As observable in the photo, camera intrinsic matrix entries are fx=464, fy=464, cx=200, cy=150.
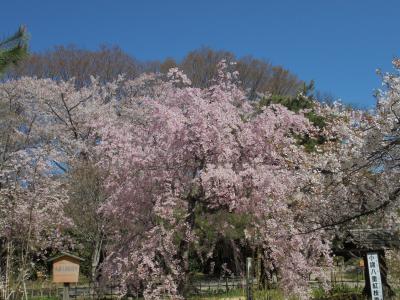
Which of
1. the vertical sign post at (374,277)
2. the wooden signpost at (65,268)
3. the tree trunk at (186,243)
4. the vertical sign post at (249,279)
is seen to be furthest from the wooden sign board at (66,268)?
the vertical sign post at (374,277)

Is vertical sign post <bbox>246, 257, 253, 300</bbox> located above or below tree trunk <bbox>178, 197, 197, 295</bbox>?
below

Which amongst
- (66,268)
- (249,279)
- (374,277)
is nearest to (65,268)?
(66,268)

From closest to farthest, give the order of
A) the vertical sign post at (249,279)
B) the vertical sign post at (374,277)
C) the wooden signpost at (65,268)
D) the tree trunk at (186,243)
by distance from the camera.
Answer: the vertical sign post at (374,277)
the vertical sign post at (249,279)
the tree trunk at (186,243)
the wooden signpost at (65,268)

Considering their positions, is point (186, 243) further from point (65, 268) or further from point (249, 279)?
point (65, 268)

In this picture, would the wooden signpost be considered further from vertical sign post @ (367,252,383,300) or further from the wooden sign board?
vertical sign post @ (367,252,383,300)

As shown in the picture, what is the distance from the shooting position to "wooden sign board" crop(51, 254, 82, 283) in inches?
448

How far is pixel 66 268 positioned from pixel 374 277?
743 cm

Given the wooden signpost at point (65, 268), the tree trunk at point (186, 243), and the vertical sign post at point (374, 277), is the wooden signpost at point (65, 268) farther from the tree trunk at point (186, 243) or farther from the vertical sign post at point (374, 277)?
the vertical sign post at point (374, 277)

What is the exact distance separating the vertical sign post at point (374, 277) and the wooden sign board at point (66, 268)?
709 centimetres

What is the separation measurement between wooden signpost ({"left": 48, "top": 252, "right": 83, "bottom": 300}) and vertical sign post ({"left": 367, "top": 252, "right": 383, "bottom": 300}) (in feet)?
23.3

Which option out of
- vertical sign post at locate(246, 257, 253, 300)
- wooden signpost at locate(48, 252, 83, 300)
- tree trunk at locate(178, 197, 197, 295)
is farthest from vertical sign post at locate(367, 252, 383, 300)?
wooden signpost at locate(48, 252, 83, 300)

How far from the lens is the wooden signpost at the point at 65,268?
11344mm

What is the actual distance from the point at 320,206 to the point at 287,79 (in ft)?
84.3

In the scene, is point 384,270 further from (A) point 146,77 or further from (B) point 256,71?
(B) point 256,71
